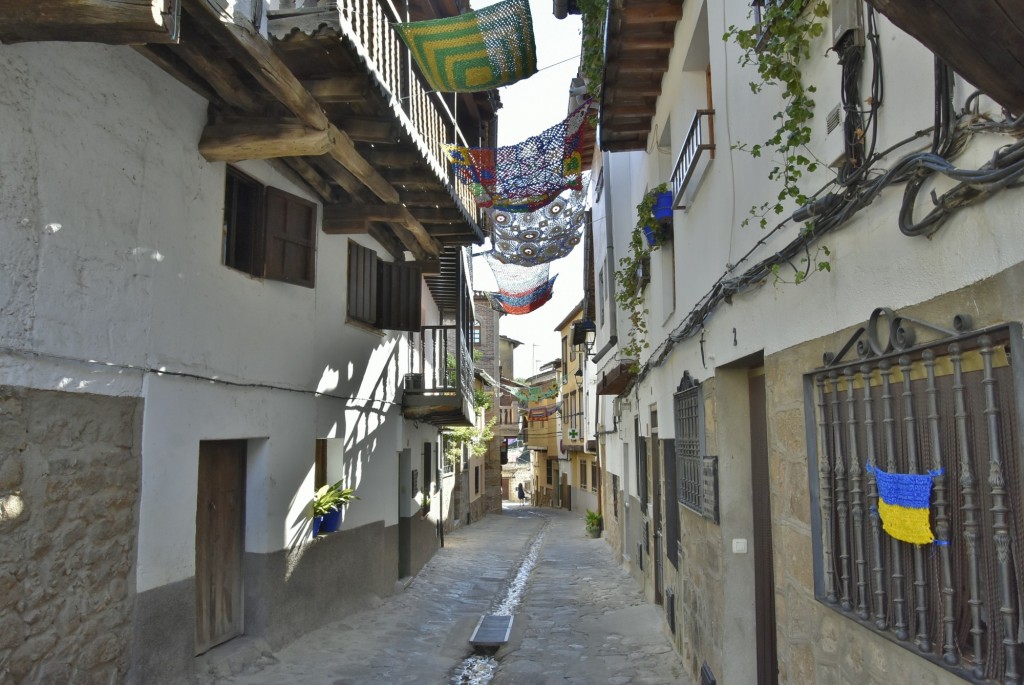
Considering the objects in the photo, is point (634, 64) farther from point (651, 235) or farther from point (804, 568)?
point (804, 568)

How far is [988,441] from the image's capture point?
2.20 meters

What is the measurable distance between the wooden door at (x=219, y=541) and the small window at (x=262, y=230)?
1773mm

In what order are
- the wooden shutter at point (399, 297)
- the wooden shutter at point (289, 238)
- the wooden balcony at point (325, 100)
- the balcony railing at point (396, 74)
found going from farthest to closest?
the wooden shutter at point (399, 297) < the wooden shutter at point (289, 238) < the balcony railing at point (396, 74) < the wooden balcony at point (325, 100)

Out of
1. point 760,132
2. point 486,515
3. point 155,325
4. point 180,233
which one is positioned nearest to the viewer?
point 760,132

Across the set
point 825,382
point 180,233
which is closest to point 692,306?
point 825,382

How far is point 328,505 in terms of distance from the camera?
28.5 ft

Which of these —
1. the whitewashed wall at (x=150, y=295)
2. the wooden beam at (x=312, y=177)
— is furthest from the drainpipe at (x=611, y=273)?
the whitewashed wall at (x=150, y=295)

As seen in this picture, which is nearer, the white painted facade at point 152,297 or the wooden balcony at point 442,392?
the white painted facade at point 152,297

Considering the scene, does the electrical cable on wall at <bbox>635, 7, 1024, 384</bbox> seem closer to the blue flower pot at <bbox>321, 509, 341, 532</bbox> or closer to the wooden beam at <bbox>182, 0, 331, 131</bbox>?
the wooden beam at <bbox>182, 0, 331, 131</bbox>

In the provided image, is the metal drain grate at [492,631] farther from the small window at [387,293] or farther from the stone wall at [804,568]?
the stone wall at [804,568]

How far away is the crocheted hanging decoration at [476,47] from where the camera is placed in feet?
23.4

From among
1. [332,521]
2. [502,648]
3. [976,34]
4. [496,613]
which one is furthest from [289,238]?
[976,34]

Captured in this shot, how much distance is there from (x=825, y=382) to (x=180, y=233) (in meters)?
5.02

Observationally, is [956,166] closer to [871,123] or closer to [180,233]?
[871,123]
